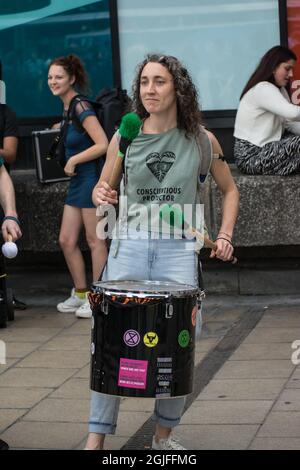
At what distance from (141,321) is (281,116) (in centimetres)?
403

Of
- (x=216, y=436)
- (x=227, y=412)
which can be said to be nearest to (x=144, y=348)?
(x=216, y=436)

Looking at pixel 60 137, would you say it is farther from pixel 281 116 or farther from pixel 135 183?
pixel 135 183

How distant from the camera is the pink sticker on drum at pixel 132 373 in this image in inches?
186

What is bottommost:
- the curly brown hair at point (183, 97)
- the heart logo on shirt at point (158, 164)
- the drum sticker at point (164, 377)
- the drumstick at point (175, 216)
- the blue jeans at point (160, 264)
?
the drum sticker at point (164, 377)

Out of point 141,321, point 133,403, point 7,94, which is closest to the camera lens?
point 141,321

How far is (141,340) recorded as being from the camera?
4742 millimetres

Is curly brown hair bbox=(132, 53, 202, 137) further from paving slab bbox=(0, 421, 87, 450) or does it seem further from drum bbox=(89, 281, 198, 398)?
paving slab bbox=(0, 421, 87, 450)

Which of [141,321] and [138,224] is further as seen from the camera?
[138,224]

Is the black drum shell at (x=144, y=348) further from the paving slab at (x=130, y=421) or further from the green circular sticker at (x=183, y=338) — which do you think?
the paving slab at (x=130, y=421)

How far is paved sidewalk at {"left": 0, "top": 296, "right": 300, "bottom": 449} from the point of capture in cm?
550

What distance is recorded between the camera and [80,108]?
8.11 metres

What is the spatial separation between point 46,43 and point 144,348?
519 centimetres

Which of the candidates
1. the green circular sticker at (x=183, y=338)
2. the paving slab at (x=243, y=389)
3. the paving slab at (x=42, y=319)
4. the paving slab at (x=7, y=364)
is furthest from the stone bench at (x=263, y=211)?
the green circular sticker at (x=183, y=338)
